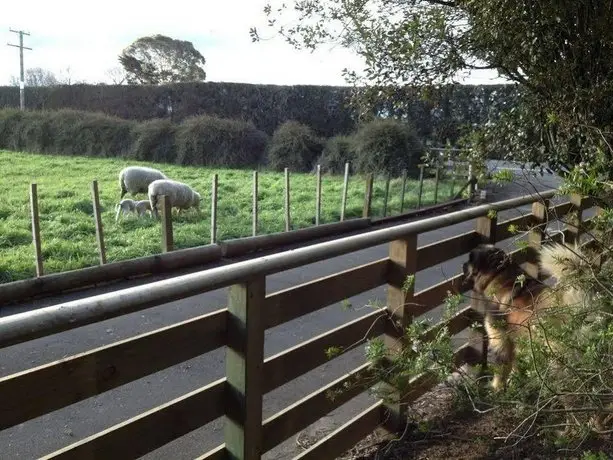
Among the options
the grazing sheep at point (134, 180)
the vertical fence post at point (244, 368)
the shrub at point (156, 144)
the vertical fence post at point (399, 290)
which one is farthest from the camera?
the shrub at point (156, 144)

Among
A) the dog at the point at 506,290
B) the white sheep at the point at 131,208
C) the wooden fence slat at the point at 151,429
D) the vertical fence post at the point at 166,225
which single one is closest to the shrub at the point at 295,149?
the white sheep at the point at 131,208

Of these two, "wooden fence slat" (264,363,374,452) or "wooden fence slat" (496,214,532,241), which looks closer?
"wooden fence slat" (264,363,374,452)

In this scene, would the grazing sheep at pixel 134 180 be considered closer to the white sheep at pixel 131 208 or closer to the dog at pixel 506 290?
the white sheep at pixel 131 208

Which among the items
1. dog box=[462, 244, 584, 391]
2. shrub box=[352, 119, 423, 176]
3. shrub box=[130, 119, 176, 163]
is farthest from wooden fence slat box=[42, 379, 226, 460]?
shrub box=[130, 119, 176, 163]

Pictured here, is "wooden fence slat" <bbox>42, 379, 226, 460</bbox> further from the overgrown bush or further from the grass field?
the overgrown bush

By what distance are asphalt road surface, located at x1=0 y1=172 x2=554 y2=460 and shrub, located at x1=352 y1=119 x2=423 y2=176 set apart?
41.8ft

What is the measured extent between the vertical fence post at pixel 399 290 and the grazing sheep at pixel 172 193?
956 centimetres

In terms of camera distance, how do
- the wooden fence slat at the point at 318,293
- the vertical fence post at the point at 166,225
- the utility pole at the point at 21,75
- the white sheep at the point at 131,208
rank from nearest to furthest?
the wooden fence slat at the point at 318,293 < the vertical fence post at the point at 166,225 < the white sheep at the point at 131,208 < the utility pole at the point at 21,75

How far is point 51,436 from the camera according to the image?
4.08 metres

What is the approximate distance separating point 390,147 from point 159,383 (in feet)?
51.4

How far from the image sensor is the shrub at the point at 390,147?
19.5 metres

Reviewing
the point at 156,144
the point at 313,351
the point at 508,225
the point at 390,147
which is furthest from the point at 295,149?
the point at 313,351

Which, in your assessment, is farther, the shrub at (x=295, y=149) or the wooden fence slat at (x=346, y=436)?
the shrub at (x=295, y=149)

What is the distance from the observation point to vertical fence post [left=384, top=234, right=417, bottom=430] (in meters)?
3.28
